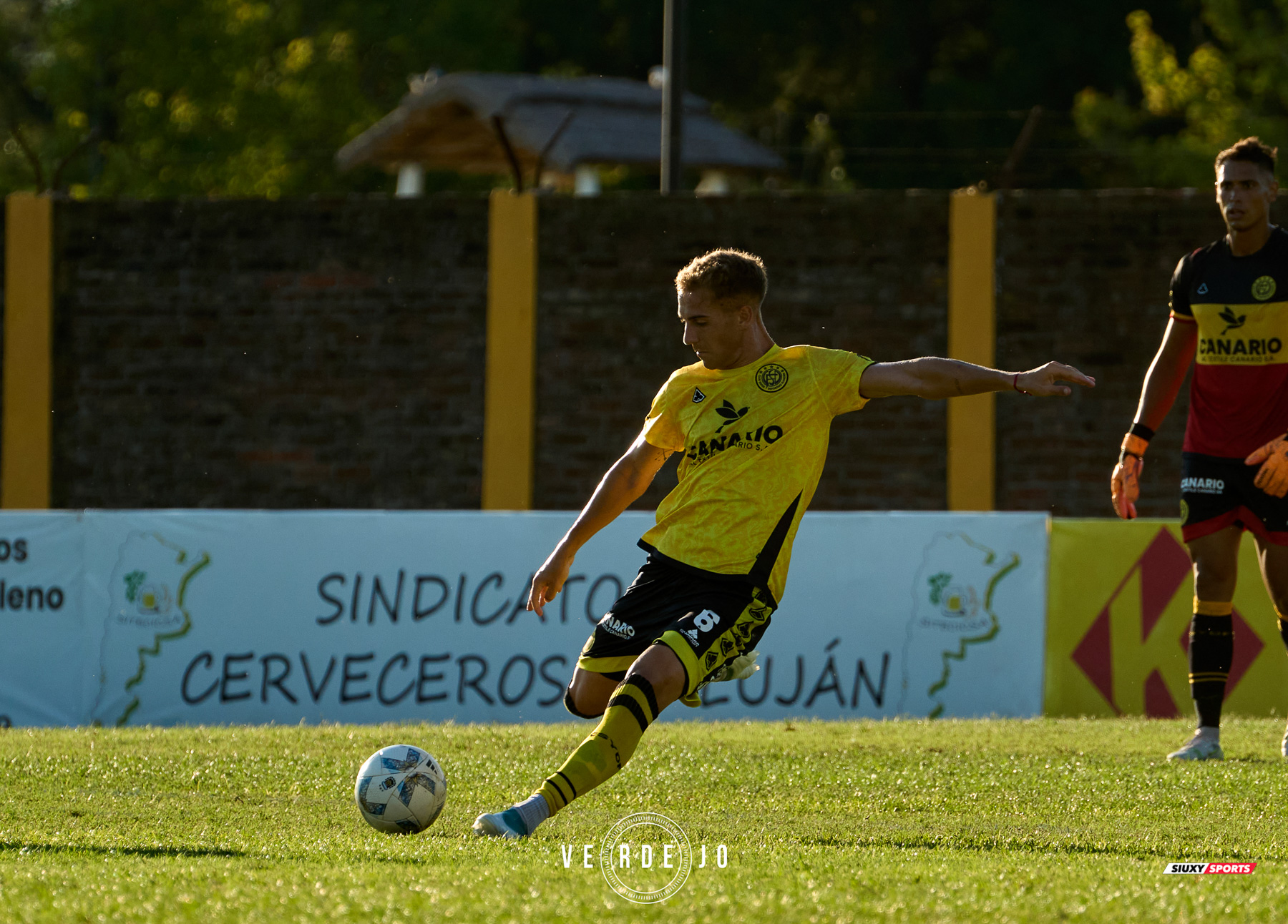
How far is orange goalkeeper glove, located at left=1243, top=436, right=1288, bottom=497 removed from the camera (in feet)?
22.4

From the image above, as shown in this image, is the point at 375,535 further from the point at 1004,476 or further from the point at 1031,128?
the point at 1031,128

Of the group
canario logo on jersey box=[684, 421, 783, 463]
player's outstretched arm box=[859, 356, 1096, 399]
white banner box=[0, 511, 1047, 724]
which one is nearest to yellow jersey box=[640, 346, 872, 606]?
canario logo on jersey box=[684, 421, 783, 463]

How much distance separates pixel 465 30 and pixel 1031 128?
32.8 metres

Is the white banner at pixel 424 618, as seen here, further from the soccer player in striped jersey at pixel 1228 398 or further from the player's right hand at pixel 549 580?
the player's right hand at pixel 549 580

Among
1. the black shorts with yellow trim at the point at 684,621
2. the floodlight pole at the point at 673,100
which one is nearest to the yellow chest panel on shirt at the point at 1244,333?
the black shorts with yellow trim at the point at 684,621

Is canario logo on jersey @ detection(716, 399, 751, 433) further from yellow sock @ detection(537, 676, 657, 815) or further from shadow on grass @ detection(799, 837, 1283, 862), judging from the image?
shadow on grass @ detection(799, 837, 1283, 862)

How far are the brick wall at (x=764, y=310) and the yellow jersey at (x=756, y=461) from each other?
8014mm

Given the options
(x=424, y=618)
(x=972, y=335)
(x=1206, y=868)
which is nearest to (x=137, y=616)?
(x=424, y=618)

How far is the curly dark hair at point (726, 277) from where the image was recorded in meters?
5.38

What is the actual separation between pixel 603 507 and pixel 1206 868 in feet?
7.37

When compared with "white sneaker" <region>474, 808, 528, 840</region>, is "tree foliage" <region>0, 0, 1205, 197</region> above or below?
above

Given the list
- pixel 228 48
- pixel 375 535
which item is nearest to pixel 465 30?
pixel 228 48

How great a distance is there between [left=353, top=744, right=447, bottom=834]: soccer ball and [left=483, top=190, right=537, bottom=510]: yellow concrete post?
8647 millimetres

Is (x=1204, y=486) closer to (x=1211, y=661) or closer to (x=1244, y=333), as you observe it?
(x=1244, y=333)
